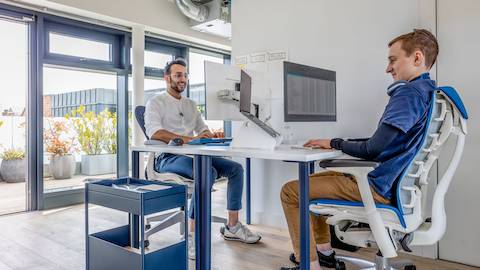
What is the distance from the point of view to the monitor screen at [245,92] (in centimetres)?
180

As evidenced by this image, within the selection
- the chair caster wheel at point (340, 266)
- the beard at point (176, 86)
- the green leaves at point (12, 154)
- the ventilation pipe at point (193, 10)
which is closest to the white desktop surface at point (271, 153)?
the chair caster wheel at point (340, 266)

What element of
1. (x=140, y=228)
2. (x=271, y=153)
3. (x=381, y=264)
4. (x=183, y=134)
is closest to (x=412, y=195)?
(x=381, y=264)

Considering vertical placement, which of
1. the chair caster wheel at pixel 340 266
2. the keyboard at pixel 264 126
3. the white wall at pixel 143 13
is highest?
the white wall at pixel 143 13

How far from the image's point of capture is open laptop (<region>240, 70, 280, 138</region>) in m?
1.77

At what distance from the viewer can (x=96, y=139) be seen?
168 inches

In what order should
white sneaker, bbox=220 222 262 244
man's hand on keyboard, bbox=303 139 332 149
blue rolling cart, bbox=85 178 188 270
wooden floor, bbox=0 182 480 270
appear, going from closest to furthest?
1. blue rolling cart, bbox=85 178 188 270
2. man's hand on keyboard, bbox=303 139 332 149
3. wooden floor, bbox=0 182 480 270
4. white sneaker, bbox=220 222 262 244

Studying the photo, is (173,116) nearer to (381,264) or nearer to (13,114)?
(381,264)

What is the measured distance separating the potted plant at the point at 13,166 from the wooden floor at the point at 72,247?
462 mm

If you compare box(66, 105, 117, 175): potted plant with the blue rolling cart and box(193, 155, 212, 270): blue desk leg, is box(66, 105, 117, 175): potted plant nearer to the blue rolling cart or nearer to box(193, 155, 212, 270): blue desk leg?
the blue rolling cart

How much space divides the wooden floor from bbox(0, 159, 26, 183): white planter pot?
0.45 metres

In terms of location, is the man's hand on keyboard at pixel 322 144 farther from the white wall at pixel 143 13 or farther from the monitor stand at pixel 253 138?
the white wall at pixel 143 13

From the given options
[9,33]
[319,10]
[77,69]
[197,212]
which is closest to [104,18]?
[77,69]

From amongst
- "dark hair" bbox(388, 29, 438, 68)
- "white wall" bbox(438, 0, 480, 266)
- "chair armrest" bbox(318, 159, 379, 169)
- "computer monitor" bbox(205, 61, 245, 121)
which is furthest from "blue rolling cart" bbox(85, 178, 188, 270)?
"white wall" bbox(438, 0, 480, 266)

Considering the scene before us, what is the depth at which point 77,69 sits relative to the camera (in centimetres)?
404
